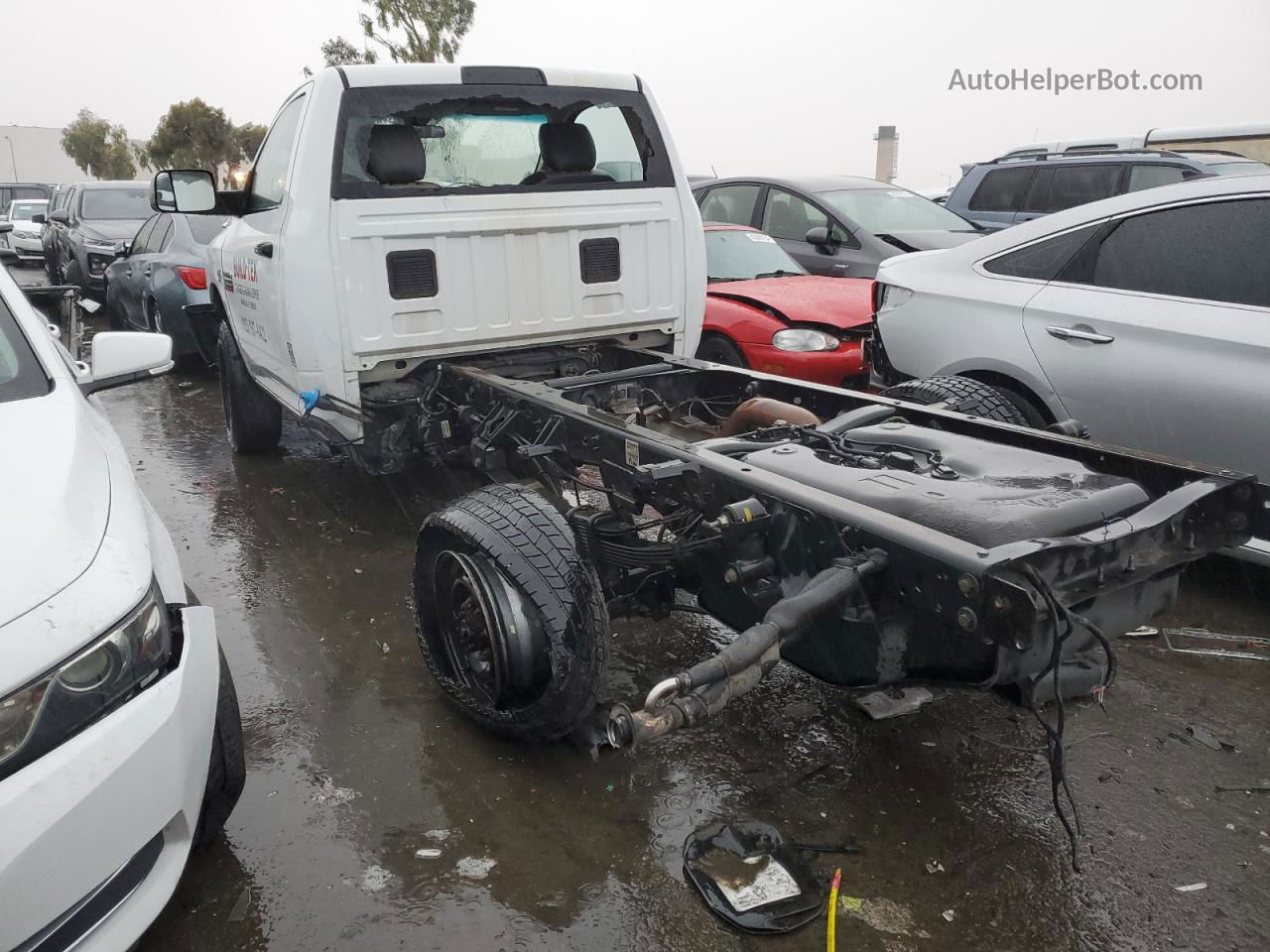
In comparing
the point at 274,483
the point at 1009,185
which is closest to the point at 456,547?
the point at 274,483

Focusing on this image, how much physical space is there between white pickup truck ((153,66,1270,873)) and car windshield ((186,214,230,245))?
2.66 m

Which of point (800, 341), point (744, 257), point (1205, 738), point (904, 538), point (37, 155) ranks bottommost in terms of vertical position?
point (1205, 738)

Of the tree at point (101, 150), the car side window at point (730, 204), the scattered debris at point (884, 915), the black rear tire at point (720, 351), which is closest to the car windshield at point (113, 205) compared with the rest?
the car side window at point (730, 204)

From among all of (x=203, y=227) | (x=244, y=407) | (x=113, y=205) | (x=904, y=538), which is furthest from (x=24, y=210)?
(x=904, y=538)

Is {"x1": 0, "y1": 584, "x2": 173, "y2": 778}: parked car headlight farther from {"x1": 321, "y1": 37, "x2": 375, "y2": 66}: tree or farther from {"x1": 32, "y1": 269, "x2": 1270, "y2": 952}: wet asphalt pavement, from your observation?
{"x1": 321, "y1": 37, "x2": 375, "y2": 66}: tree

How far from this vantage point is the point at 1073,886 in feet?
7.68

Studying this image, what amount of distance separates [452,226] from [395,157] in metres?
0.37

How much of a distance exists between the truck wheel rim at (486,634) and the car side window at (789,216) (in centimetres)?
597

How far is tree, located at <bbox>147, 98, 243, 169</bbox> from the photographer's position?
35.8 meters

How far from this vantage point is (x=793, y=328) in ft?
19.0

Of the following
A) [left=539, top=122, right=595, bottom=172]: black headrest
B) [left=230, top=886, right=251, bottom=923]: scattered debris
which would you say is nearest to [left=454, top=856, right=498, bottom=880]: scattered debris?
[left=230, top=886, right=251, bottom=923]: scattered debris

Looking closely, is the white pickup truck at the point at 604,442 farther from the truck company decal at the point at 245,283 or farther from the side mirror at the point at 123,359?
the side mirror at the point at 123,359

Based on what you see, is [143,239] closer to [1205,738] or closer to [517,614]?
[517,614]

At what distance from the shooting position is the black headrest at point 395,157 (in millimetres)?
4027
